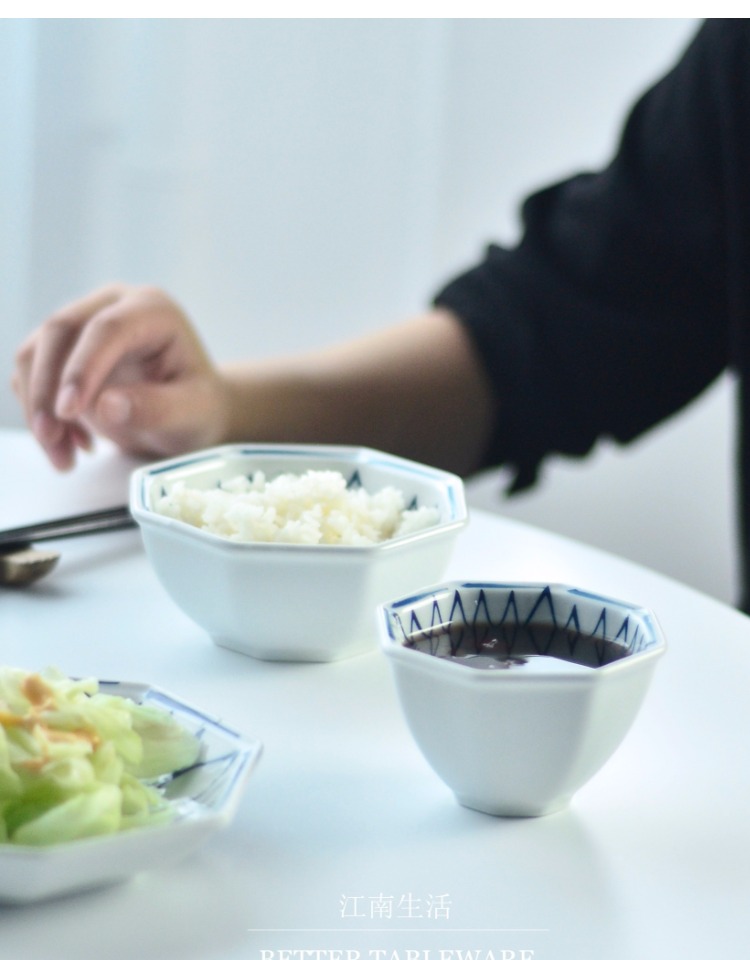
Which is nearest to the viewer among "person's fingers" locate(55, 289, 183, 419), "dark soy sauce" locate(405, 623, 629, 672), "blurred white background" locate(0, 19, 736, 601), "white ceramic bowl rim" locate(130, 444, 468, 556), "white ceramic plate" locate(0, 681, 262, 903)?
"white ceramic plate" locate(0, 681, 262, 903)

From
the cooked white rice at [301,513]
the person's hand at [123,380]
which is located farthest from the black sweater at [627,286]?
the cooked white rice at [301,513]

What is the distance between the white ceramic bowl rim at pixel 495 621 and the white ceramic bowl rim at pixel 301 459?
9cm

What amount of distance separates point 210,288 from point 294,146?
1.26ft

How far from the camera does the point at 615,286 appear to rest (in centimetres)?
152

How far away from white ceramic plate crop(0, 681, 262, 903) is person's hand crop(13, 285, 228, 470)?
651 mm

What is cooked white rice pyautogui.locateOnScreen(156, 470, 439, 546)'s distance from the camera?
0.70 meters

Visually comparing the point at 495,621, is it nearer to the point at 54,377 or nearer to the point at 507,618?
the point at 507,618

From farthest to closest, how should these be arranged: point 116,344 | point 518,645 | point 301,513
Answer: point 116,344, point 301,513, point 518,645

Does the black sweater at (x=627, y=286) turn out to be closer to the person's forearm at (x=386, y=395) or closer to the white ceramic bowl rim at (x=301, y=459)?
the person's forearm at (x=386, y=395)

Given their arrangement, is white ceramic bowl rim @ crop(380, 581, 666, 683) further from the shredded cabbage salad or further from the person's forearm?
the person's forearm

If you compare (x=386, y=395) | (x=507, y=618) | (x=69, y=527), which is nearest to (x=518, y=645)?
(x=507, y=618)

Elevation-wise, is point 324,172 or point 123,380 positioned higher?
point 324,172

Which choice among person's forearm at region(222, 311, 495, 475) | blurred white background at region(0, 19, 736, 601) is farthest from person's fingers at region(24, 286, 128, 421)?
blurred white background at region(0, 19, 736, 601)

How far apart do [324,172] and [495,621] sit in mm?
2300
